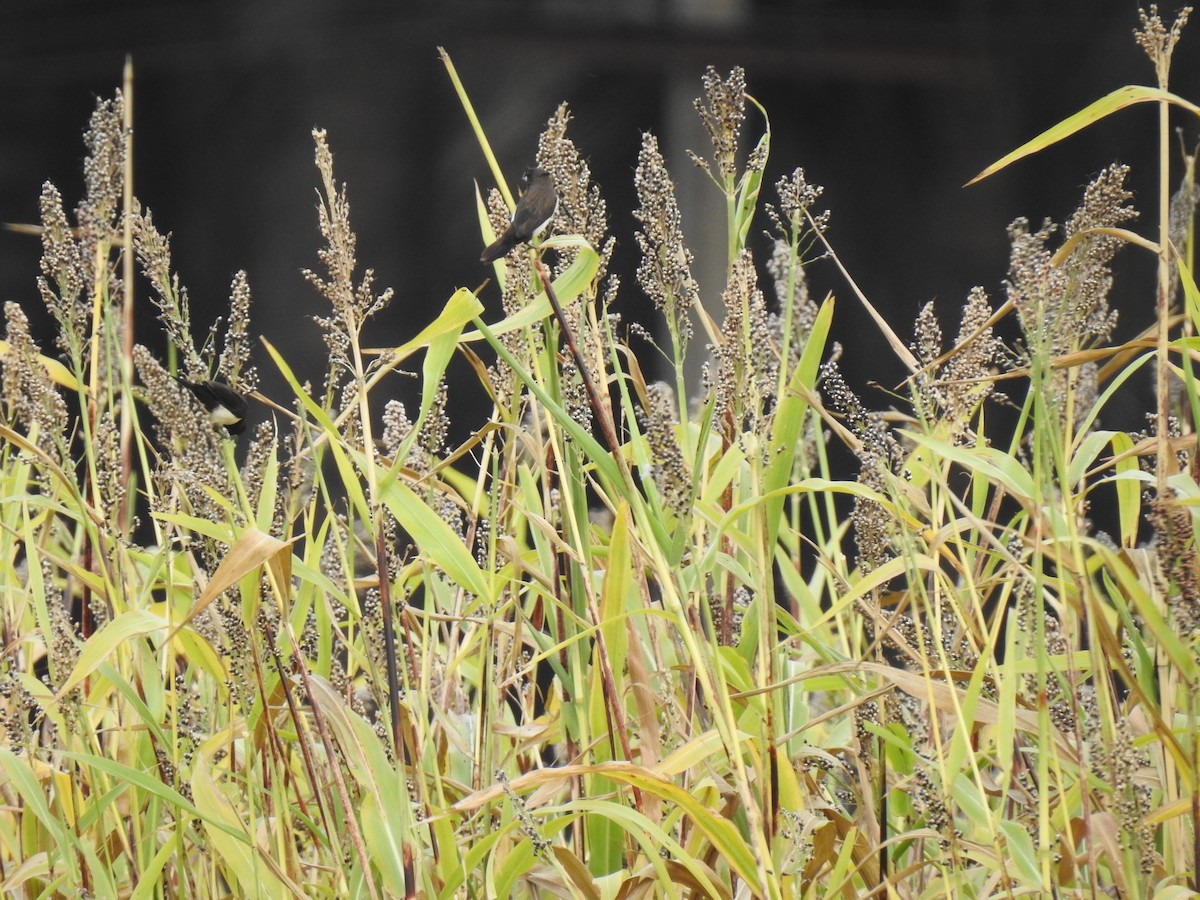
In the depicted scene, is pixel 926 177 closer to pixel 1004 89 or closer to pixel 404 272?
pixel 1004 89

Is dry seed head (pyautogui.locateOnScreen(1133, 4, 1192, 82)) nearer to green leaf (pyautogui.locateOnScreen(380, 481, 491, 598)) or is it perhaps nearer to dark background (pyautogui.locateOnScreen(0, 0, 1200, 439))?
green leaf (pyautogui.locateOnScreen(380, 481, 491, 598))

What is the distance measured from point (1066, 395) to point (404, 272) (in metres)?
→ 2.85

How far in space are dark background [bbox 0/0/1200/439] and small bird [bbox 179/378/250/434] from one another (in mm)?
2598

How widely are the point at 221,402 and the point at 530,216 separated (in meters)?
0.26

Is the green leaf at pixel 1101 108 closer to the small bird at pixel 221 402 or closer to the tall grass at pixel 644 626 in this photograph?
the tall grass at pixel 644 626

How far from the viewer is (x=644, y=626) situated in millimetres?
1153

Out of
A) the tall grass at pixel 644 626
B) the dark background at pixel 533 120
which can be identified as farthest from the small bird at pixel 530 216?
the dark background at pixel 533 120

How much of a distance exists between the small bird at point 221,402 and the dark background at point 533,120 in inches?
102

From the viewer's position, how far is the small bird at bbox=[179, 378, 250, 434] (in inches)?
36.0

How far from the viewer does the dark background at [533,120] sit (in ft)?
11.5

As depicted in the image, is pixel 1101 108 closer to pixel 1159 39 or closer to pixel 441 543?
pixel 1159 39

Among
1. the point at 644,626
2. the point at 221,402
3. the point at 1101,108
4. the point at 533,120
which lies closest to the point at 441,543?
the point at 221,402

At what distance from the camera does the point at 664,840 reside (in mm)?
799

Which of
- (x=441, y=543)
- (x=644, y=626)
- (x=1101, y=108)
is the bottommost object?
(x=644, y=626)
